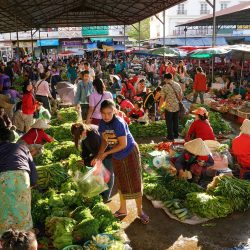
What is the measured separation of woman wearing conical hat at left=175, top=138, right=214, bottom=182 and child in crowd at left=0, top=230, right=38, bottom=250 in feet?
11.9

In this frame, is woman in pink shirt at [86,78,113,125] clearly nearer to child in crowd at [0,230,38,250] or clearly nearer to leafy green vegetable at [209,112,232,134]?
leafy green vegetable at [209,112,232,134]

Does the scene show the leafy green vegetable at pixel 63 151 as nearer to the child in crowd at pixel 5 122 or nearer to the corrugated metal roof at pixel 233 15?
the child in crowd at pixel 5 122

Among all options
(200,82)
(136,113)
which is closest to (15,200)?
(136,113)

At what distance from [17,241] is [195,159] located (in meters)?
3.84

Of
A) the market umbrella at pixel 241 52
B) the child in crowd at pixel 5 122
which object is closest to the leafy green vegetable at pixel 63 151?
the child in crowd at pixel 5 122

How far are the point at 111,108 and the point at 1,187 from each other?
62.2 inches

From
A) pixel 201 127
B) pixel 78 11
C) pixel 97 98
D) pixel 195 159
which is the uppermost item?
pixel 78 11

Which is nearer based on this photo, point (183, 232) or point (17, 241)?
point (17, 241)

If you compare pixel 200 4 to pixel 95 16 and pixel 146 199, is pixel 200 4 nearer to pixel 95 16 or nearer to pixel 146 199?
pixel 95 16

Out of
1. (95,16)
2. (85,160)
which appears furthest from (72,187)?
(95,16)

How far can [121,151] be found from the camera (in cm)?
462

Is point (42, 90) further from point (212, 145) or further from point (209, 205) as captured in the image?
point (209, 205)

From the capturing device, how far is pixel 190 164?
19.0 feet

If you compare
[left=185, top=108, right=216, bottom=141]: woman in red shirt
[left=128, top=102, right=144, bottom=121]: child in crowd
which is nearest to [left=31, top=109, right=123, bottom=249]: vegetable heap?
[left=185, top=108, right=216, bottom=141]: woman in red shirt
